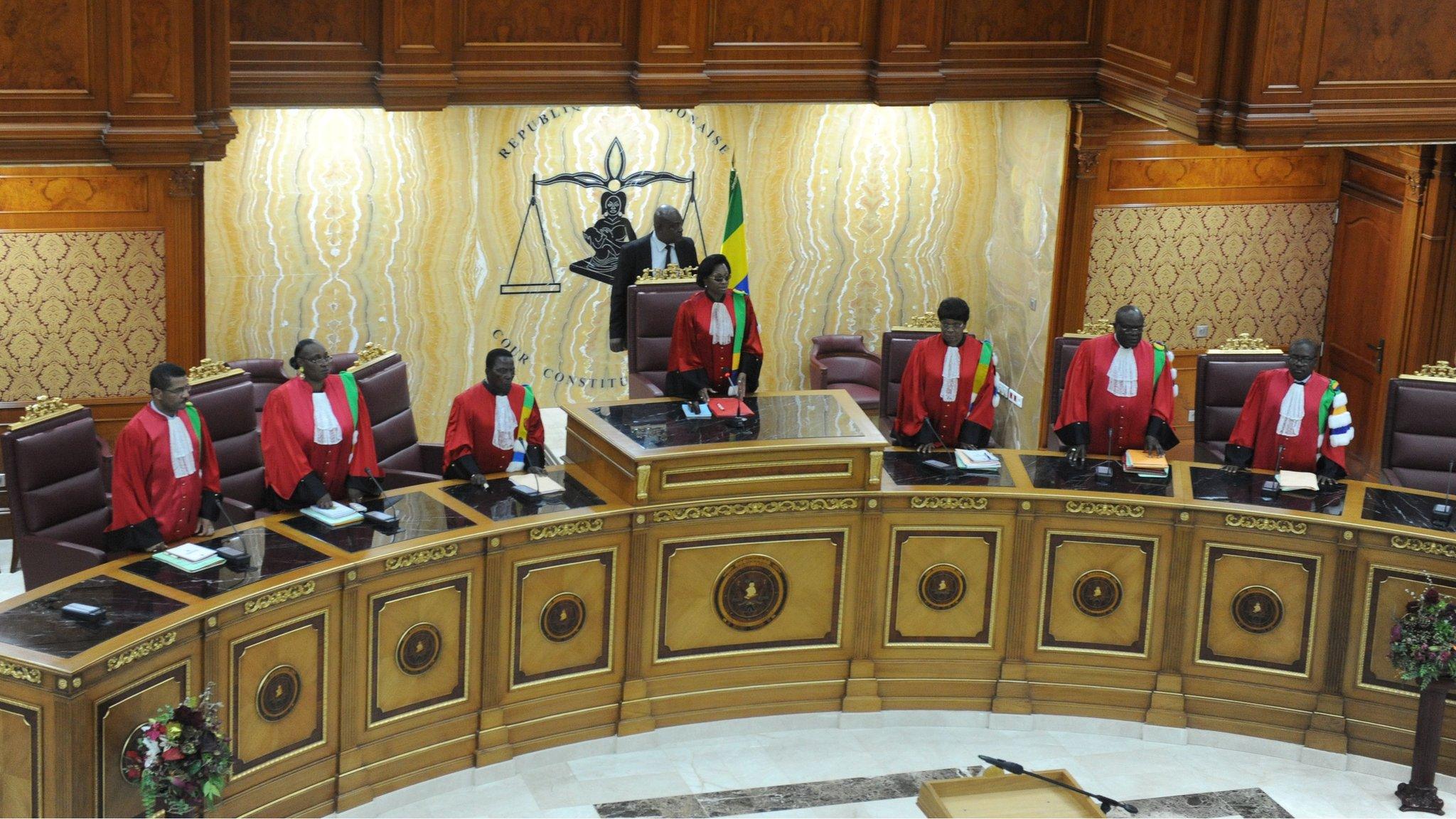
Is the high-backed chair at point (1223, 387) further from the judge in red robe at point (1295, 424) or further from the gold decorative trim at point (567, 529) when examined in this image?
the gold decorative trim at point (567, 529)

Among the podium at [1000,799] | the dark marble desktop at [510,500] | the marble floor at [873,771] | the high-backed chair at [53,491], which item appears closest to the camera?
the podium at [1000,799]

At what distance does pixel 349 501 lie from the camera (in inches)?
346

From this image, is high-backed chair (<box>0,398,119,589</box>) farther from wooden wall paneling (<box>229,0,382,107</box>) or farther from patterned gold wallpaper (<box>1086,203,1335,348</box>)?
patterned gold wallpaper (<box>1086,203,1335,348</box>)

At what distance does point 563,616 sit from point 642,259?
3.47 meters

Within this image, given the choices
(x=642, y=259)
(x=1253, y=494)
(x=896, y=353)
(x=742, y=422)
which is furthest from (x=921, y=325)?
(x=1253, y=494)

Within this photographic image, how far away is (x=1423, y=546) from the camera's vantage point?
29.0ft

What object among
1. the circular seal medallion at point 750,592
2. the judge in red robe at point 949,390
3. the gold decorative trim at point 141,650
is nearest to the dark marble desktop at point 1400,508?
the judge in red robe at point 949,390

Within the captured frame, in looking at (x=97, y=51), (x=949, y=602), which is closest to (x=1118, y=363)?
(x=949, y=602)

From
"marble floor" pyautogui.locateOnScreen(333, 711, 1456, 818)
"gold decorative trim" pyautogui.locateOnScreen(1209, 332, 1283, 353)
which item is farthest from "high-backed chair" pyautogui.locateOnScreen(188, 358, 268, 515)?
"gold decorative trim" pyautogui.locateOnScreen(1209, 332, 1283, 353)

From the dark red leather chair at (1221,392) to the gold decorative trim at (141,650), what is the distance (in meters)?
5.89

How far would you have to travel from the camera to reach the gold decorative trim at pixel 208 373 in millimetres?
9539

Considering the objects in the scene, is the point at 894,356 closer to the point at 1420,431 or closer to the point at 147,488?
the point at 1420,431

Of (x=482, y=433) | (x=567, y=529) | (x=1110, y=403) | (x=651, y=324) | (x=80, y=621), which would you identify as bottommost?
(x=80, y=621)

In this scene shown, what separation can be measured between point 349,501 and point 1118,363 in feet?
13.7
